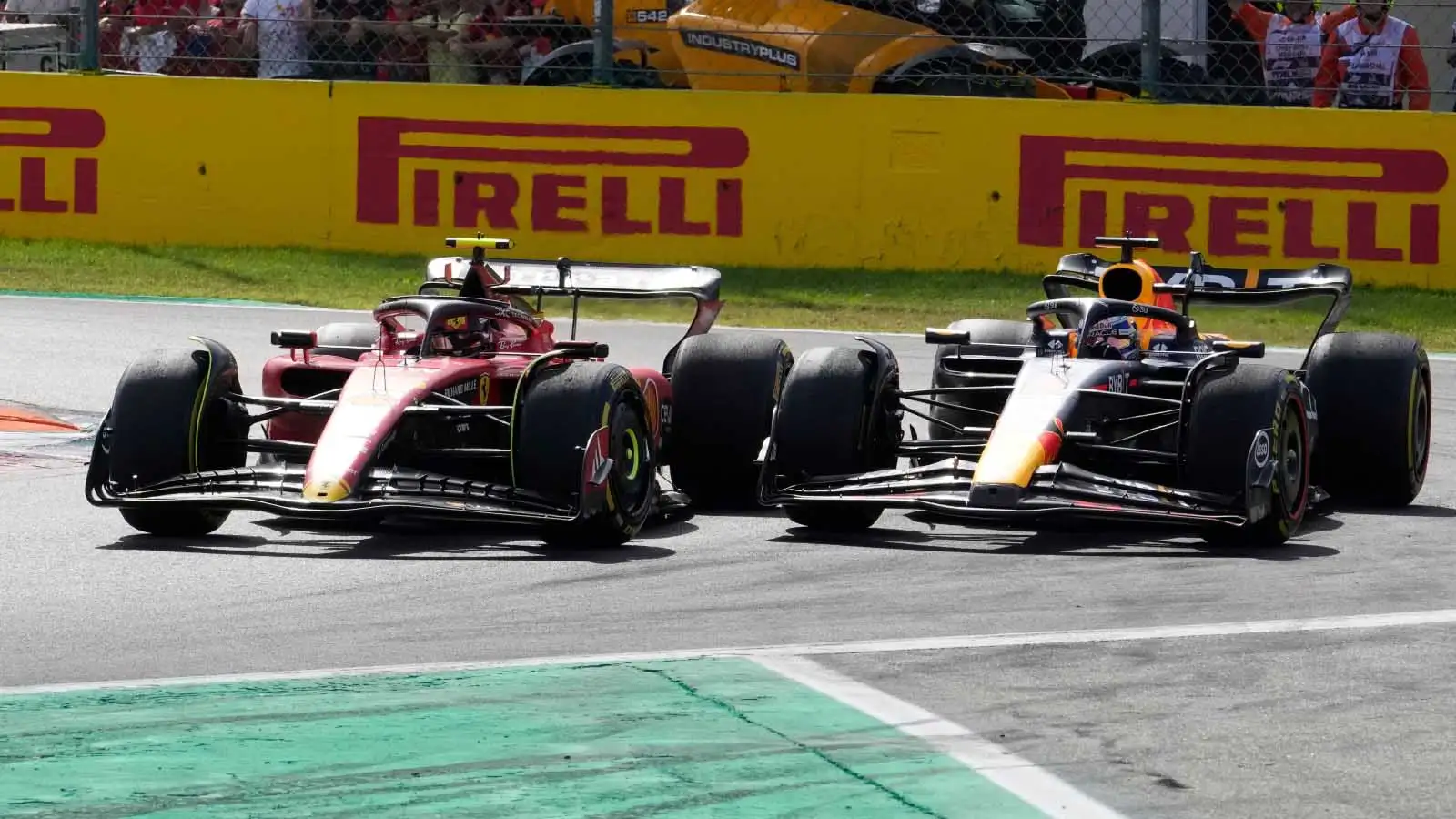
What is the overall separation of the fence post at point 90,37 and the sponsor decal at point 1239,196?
253 inches

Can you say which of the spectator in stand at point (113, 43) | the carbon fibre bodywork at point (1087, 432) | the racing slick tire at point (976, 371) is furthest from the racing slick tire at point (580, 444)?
the spectator in stand at point (113, 43)

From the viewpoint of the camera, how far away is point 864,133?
51.8 ft

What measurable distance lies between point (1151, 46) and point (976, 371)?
20.4 ft

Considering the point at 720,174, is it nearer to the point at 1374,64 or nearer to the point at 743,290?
the point at 743,290

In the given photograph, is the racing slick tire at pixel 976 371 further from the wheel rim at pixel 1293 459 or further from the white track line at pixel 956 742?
the white track line at pixel 956 742

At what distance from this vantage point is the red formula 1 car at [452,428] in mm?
7973

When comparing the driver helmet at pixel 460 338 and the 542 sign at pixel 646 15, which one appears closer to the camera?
the driver helmet at pixel 460 338

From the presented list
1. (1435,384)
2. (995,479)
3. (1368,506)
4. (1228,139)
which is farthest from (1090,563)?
(1228,139)

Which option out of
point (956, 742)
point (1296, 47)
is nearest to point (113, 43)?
point (1296, 47)

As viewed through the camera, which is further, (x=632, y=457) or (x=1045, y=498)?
(x=632, y=457)

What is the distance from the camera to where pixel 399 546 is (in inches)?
324

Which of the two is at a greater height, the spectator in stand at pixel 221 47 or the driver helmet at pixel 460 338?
the spectator in stand at pixel 221 47

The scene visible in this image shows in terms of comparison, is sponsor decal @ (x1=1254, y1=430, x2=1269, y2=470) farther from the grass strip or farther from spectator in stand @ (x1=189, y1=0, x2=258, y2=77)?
spectator in stand @ (x1=189, y1=0, x2=258, y2=77)

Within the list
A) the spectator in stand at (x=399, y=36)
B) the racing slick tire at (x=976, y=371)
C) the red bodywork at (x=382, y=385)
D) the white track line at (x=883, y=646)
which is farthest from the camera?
the spectator in stand at (x=399, y=36)
